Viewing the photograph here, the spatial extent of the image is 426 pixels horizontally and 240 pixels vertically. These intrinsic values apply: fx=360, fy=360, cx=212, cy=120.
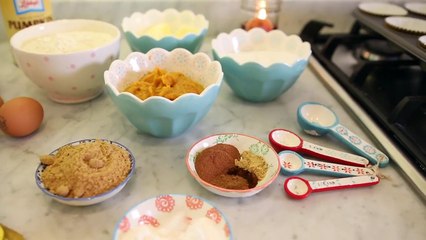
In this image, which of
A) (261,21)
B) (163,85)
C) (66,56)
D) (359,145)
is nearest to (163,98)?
(163,85)

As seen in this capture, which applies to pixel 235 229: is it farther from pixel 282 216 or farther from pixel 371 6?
pixel 371 6

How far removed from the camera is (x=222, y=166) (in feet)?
1.79

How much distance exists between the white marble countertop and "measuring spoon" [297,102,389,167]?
0.02 metres

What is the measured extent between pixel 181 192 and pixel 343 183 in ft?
0.80

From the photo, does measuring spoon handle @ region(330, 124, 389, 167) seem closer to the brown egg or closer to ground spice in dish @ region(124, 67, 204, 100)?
ground spice in dish @ region(124, 67, 204, 100)

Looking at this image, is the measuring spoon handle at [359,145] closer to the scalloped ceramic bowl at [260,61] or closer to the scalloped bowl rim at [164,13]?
the scalloped ceramic bowl at [260,61]

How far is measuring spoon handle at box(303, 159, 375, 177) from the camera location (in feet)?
1.86

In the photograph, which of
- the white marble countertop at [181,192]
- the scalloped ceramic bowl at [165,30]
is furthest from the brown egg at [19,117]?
the scalloped ceramic bowl at [165,30]

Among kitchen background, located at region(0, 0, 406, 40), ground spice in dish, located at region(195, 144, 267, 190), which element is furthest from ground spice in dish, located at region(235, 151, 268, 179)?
kitchen background, located at region(0, 0, 406, 40)

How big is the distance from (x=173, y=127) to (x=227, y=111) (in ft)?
0.54

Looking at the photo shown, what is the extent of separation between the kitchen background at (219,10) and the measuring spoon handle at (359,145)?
500 mm

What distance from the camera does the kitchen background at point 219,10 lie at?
936 mm

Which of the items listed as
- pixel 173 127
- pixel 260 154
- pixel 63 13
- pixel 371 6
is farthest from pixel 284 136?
pixel 63 13

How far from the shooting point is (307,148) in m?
0.61
